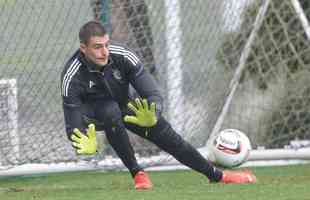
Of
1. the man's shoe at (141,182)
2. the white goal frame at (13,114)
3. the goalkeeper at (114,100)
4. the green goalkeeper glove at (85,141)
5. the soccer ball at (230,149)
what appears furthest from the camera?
the white goal frame at (13,114)

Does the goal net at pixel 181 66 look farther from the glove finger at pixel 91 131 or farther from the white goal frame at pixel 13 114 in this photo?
the glove finger at pixel 91 131

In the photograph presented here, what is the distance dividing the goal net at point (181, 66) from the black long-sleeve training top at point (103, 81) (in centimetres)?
162

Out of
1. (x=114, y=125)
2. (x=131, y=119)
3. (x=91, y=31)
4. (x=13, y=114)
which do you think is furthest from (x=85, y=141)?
(x=13, y=114)

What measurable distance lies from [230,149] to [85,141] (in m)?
1.48

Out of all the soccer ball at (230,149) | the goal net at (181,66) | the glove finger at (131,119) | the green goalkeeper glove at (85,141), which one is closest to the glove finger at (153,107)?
the glove finger at (131,119)

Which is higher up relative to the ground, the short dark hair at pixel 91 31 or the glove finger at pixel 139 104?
the short dark hair at pixel 91 31

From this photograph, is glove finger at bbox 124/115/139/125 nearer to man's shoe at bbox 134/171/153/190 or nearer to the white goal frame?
man's shoe at bbox 134/171/153/190

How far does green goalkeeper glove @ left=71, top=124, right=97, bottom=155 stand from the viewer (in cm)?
725

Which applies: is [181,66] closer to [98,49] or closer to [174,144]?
[174,144]

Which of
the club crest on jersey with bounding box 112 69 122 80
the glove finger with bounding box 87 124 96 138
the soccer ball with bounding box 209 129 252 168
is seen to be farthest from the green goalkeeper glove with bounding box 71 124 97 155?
the soccer ball with bounding box 209 129 252 168

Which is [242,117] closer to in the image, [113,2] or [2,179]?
[113,2]

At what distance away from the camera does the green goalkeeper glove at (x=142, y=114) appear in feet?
24.0

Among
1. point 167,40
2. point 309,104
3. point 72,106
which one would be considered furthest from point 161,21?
point 72,106

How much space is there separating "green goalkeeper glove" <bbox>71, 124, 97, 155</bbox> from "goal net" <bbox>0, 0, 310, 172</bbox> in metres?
2.13
